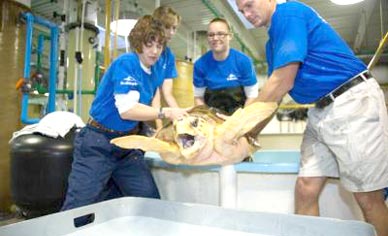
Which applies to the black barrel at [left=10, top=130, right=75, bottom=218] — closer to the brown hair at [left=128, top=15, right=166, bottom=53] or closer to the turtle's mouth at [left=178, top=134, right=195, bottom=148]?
the brown hair at [left=128, top=15, right=166, bottom=53]

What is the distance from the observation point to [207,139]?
1.09 meters

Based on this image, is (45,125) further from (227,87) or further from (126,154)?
(227,87)

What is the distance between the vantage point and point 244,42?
5711 mm

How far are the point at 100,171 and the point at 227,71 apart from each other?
1.05 m

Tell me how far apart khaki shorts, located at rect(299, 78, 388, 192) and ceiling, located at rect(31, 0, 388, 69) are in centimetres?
308

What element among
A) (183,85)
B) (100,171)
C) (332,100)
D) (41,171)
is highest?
(183,85)

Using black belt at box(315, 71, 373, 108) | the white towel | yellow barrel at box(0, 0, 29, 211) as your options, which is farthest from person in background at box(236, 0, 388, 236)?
yellow barrel at box(0, 0, 29, 211)

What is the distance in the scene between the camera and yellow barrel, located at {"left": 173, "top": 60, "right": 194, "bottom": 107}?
338 centimetres

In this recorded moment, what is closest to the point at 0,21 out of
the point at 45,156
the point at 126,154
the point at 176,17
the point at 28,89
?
the point at 28,89

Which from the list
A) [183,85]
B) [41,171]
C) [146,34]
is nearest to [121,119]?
[146,34]

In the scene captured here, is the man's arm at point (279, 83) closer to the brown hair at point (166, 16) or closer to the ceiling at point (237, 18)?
the brown hair at point (166, 16)

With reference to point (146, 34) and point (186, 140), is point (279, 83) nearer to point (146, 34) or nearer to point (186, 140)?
point (186, 140)

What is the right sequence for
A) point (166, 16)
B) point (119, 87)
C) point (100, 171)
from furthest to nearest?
point (166, 16) < point (100, 171) < point (119, 87)

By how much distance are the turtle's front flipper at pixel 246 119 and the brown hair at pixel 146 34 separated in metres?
0.59
